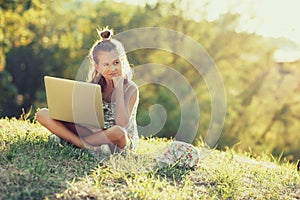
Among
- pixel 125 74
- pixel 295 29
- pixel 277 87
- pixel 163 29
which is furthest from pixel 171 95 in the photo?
pixel 125 74

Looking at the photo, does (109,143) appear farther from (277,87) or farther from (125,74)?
(277,87)

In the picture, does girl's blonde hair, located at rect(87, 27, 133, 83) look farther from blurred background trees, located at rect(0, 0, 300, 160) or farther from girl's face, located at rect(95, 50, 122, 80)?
blurred background trees, located at rect(0, 0, 300, 160)

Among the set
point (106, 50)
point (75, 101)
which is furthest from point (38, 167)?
point (106, 50)

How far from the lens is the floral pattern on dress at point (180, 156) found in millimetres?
4691

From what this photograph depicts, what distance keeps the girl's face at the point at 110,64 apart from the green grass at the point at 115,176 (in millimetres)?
772

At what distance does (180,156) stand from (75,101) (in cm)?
108

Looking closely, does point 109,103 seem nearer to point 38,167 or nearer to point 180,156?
point 180,156

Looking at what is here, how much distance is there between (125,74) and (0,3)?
1035 cm

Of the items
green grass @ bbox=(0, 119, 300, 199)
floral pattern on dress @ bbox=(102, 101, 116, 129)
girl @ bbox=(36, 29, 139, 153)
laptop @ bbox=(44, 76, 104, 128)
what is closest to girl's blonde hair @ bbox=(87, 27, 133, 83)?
girl @ bbox=(36, 29, 139, 153)

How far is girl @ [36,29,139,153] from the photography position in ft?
15.7

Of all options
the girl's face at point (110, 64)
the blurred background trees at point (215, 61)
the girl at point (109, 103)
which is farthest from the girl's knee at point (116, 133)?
the blurred background trees at point (215, 61)

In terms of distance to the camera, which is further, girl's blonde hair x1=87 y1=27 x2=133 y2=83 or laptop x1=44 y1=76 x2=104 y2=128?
girl's blonde hair x1=87 y1=27 x2=133 y2=83

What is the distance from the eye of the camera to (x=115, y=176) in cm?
397

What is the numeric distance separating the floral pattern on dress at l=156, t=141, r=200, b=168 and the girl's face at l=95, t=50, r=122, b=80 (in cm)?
86
